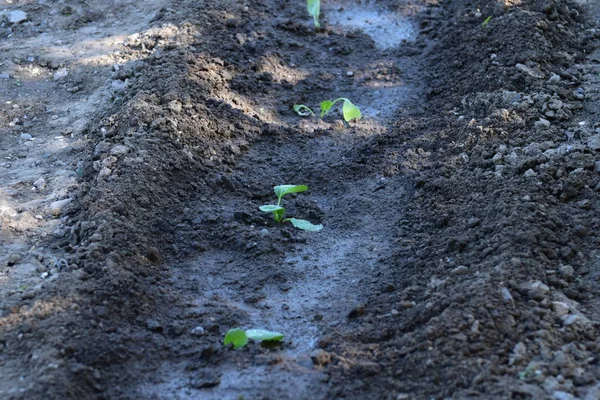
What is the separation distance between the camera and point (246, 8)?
5844mm

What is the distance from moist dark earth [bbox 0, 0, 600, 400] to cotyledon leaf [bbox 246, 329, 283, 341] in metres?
0.06

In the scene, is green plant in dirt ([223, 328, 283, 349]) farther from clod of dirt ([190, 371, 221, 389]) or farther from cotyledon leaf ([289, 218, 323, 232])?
cotyledon leaf ([289, 218, 323, 232])

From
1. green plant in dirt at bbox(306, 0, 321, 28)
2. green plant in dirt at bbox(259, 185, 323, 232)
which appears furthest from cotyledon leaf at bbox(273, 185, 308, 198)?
green plant in dirt at bbox(306, 0, 321, 28)

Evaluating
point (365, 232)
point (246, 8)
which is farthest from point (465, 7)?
point (365, 232)

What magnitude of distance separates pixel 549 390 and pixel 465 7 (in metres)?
3.86

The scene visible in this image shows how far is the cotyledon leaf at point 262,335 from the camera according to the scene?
126 inches

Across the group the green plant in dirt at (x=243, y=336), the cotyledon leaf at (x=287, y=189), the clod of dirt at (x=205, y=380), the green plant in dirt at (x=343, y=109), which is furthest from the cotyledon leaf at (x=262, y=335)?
the green plant in dirt at (x=343, y=109)

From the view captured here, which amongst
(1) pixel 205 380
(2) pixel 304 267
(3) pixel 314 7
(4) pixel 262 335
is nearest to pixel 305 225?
(2) pixel 304 267

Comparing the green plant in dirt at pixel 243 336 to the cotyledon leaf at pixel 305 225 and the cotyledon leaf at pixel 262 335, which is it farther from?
the cotyledon leaf at pixel 305 225

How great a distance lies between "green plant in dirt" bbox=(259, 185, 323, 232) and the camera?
407 cm

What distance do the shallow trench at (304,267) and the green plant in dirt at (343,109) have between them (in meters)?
0.09

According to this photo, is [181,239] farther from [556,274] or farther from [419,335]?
[556,274]

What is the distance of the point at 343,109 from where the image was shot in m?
4.90

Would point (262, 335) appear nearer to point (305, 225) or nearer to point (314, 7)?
point (305, 225)
